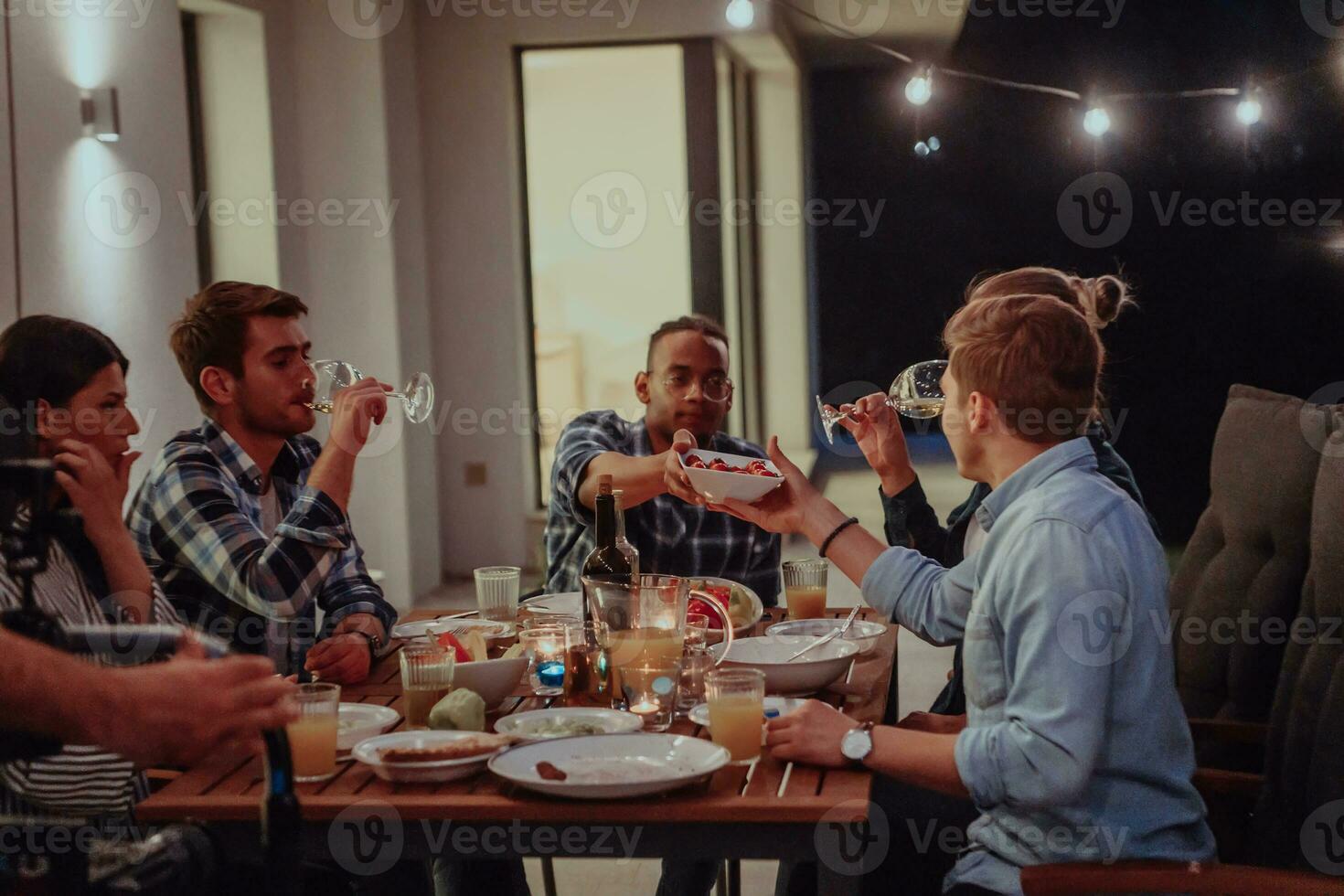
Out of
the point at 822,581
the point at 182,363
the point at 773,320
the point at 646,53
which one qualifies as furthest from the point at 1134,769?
the point at 773,320

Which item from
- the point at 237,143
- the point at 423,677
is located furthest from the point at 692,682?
the point at 237,143

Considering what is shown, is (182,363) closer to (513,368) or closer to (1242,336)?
(513,368)

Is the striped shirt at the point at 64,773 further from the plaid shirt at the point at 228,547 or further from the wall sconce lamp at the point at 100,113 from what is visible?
the wall sconce lamp at the point at 100,113

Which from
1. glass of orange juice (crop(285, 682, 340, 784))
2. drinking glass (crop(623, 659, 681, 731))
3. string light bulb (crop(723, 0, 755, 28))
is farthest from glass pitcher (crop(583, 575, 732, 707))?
string light bulb (crop(723, 0, 755, 28))

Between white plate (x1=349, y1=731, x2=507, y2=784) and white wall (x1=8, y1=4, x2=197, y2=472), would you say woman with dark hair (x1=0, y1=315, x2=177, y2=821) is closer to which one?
white plate (x1=349, y1=731, x2=507, y2=784)

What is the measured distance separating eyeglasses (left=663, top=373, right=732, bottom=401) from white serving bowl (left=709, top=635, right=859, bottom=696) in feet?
2.78

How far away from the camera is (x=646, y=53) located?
5.80 meters

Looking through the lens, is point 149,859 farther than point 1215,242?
No

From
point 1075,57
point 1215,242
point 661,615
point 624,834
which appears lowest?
point 624,834

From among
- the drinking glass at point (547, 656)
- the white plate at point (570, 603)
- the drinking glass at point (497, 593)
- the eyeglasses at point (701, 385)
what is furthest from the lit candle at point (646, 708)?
the eyeglasses at point (701, 385)

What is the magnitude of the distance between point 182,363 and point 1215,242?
4.46 m

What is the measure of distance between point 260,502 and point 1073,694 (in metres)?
1.46

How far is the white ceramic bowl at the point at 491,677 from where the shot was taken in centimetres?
172

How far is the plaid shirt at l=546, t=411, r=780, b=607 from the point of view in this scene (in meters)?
2.71
